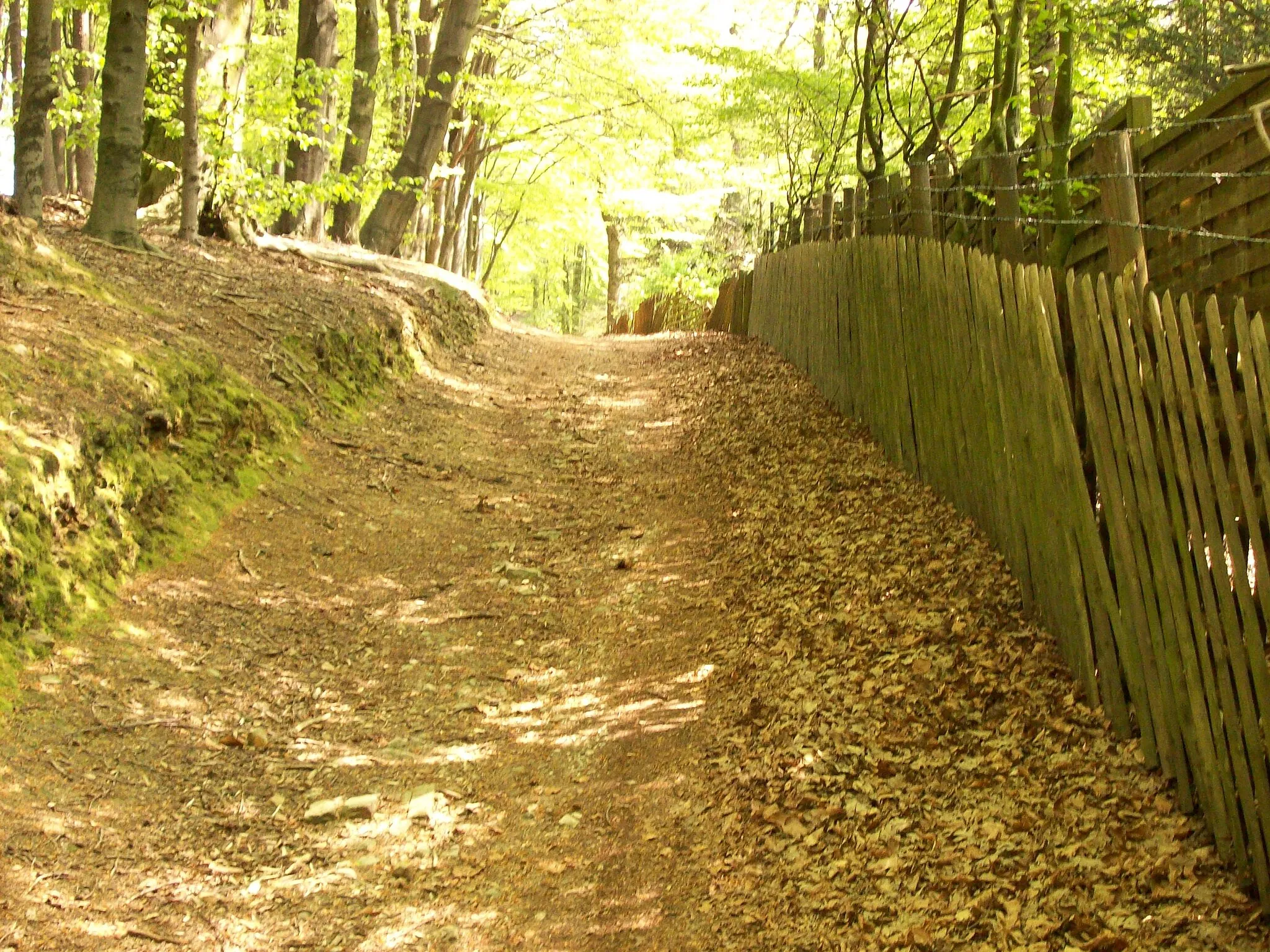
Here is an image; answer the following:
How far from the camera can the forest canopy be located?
31.9 feet

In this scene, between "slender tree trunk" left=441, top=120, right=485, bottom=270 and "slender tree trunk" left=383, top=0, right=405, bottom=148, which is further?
"slender tree trunk" left=441, top=120, right=485, bottom=270

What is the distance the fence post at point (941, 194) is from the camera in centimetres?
834

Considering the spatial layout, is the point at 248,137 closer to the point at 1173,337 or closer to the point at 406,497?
the point at 406,497

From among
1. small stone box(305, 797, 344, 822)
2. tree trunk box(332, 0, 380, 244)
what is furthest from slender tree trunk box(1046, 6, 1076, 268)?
tree trunk box(332, 0, 380, 244)

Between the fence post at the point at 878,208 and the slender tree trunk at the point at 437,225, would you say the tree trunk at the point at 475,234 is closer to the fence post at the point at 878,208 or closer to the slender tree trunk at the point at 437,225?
the slender tree trunk at the point at 437,225

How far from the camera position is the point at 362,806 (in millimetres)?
4344

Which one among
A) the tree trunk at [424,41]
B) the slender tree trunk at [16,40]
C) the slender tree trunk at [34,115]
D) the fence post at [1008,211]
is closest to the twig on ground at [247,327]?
the slender tree trunk at [34,115]

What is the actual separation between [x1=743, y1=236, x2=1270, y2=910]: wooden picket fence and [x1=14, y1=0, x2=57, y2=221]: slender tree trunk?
7.64 m

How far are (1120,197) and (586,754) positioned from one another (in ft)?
10.9

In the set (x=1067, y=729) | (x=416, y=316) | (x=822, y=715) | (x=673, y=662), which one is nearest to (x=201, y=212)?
(x=416, y=316)

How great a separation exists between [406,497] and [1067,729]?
189 inches

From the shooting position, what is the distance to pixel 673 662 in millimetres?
5547

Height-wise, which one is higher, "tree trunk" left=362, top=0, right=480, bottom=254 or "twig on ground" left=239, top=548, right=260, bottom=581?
"tree trunk" left=362, top=0, right=480, bottom=254

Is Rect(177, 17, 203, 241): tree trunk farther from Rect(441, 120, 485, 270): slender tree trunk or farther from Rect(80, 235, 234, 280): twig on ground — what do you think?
Rect(441, 120, 485, 270): slender tree trunk
